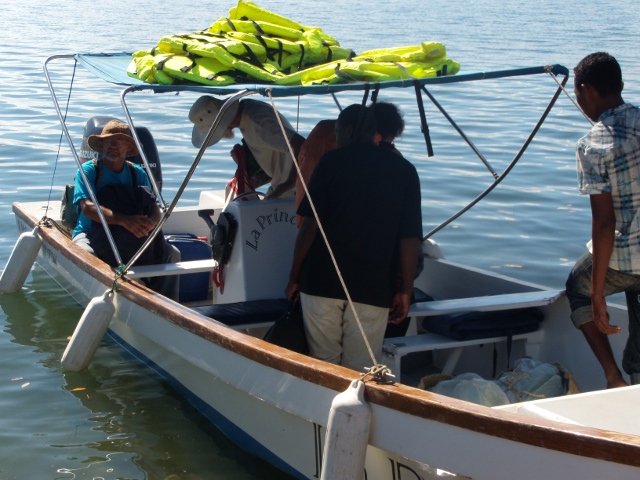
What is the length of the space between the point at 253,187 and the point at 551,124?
10.1 m

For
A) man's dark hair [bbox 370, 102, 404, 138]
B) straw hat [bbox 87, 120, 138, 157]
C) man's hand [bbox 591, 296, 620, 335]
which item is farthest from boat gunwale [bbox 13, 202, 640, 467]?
straw hat [bbox 87, 120, 138, 157]

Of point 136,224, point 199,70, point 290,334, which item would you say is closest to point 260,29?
point 199,70

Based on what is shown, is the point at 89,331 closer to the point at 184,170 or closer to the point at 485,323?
the point at 485,323

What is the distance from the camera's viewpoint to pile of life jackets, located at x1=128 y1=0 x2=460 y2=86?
4621mm

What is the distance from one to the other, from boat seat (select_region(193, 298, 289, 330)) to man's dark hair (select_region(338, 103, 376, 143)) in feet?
3.88

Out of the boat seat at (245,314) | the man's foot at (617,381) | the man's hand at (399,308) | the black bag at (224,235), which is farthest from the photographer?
the black bag at (224,235)

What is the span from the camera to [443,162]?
12570 millimetres

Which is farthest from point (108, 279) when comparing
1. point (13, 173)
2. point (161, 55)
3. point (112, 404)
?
point (13, 173)

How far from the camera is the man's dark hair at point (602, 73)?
3996 millimetres

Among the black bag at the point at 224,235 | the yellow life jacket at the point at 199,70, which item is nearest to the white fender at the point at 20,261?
the black bag at the point at 224,235

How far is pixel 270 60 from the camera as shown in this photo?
5.12 meters

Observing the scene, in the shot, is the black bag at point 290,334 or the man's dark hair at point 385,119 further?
the black bag at point 290,334

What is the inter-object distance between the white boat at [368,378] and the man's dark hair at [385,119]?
171mm

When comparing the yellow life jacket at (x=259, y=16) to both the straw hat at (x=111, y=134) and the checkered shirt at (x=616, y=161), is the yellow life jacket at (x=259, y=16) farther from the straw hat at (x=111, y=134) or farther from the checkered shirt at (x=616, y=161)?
the checkered shirt at (x=616, y=161)
